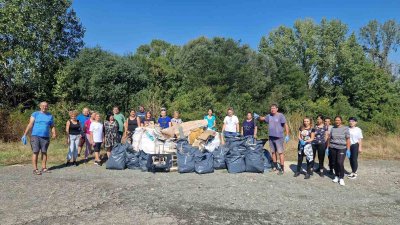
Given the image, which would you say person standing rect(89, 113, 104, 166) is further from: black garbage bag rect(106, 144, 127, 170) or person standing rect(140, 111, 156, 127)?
person standing rect(140, 111, 156, 127)

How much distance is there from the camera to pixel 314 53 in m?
38.9

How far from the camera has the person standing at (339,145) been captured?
295 inches

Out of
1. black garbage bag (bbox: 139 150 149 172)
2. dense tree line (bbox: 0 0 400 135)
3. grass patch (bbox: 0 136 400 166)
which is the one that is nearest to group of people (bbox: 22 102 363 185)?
black garbage bag (bbox: 139 150 149 172)

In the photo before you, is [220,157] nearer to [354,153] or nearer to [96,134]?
[354,153]

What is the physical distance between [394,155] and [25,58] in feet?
61.6

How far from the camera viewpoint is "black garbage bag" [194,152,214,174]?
27.3 ft

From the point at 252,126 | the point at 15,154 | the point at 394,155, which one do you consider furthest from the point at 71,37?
the point at 394,155

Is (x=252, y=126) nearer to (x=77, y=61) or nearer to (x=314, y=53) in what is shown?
(x=77, y=61)

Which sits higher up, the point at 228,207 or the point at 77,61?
the point at 77,61

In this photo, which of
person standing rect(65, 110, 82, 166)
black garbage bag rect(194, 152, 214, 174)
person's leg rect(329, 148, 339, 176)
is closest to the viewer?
person's leg rect(329, 148, 339, 176)

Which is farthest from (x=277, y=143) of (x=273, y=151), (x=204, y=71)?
(x=204, y=71)

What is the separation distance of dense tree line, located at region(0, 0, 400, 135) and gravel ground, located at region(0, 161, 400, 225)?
9953 mm

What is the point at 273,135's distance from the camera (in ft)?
27.6

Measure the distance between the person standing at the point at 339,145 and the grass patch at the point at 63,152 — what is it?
302 cm
